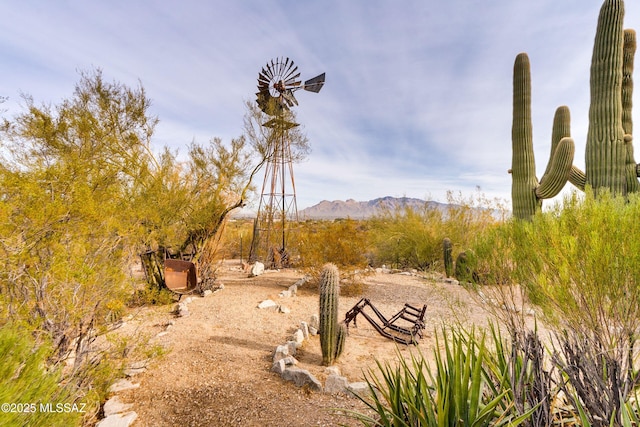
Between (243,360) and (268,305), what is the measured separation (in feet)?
8.60

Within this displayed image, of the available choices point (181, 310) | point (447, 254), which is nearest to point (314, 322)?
point (181, 310)

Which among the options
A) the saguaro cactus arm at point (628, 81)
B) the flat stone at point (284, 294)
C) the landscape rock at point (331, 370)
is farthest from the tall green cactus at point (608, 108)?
the flat stone at point (284, 294)

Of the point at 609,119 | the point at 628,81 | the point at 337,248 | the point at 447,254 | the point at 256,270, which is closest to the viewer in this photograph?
the point at 609,119

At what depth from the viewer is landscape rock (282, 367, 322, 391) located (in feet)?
10.7

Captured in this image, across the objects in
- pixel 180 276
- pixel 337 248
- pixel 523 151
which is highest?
pixel 523 151

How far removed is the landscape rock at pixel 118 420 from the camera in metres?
2.54

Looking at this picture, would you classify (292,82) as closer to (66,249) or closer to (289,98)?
(289,98)

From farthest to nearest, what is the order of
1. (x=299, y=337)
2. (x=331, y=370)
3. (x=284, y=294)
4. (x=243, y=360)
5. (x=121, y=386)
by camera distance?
(x=284, y=294) → (x=299, y=337) → (x=243, y=360) → (x=331, y=370) → (x=121, y=386)

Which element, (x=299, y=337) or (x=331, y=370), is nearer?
(x=331, y=370)

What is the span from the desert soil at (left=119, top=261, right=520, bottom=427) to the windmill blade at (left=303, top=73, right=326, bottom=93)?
7895 mm

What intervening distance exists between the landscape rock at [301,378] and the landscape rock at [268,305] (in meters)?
3.04

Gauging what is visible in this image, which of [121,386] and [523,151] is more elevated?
[523,151]

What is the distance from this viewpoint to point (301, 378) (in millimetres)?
3342

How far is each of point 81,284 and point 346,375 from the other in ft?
10.1
